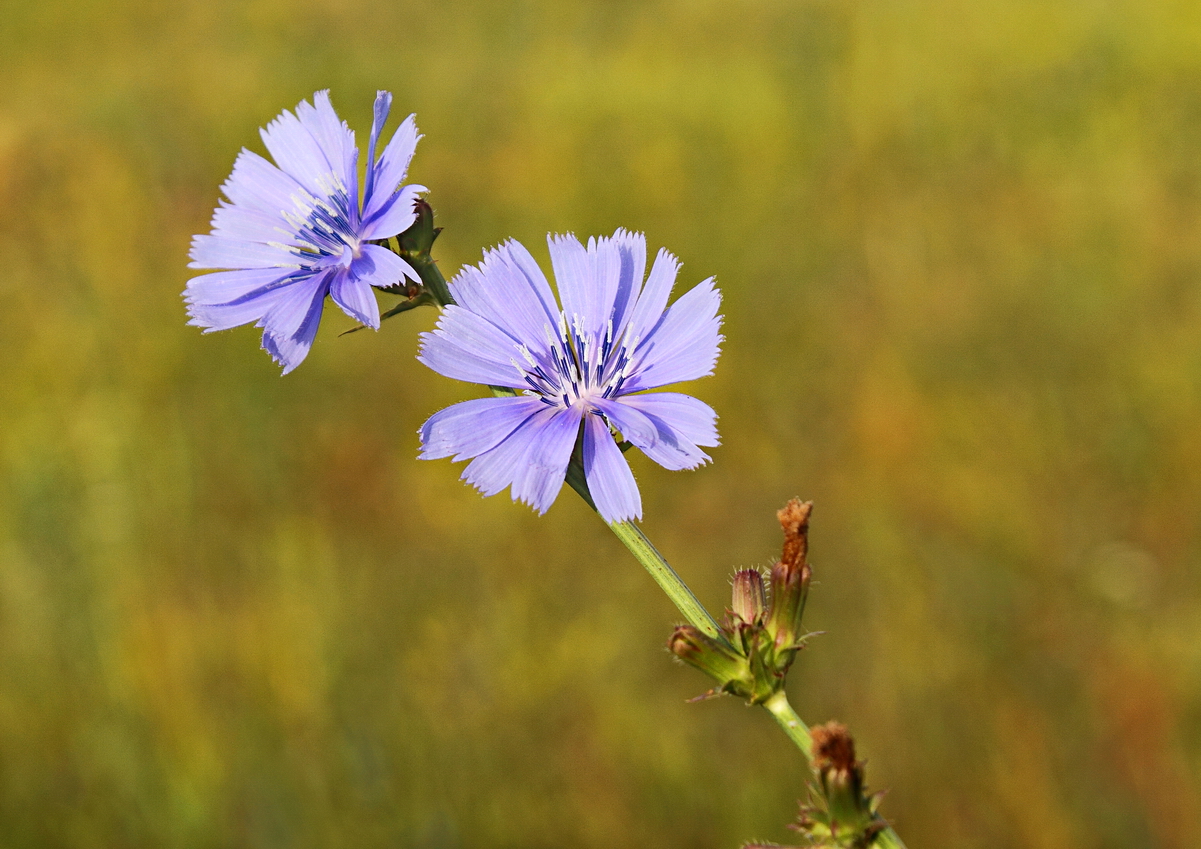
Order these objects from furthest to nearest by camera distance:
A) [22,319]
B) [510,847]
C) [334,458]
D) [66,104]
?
[66,104]
[22,319]
[334,458]
[510,847]

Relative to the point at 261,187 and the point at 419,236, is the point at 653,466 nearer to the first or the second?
the point at 261,187

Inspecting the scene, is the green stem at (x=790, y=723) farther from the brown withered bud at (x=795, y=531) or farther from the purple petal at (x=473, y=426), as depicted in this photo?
the purple petal at (x=473, y=426)

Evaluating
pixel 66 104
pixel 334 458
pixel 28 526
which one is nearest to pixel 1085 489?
pixel 334 458

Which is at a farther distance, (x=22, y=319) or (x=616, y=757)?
(x=22, y=319)

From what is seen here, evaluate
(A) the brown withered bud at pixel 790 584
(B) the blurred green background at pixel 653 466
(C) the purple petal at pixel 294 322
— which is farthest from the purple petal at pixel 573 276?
(B) the blurred green background at pixel 653 466

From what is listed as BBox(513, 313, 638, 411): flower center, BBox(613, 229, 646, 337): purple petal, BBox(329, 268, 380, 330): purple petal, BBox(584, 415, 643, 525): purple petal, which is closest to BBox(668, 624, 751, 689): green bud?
BBox(584, 415, 643, 525): purple petal

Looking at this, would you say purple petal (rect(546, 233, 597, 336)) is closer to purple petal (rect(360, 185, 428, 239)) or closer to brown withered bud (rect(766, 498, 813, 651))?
purple petal (rect(360, 185, 428, 239))

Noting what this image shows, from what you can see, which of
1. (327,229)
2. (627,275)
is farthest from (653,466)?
(327,229)

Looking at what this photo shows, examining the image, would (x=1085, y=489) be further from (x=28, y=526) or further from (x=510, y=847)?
(x=28, y=526)
